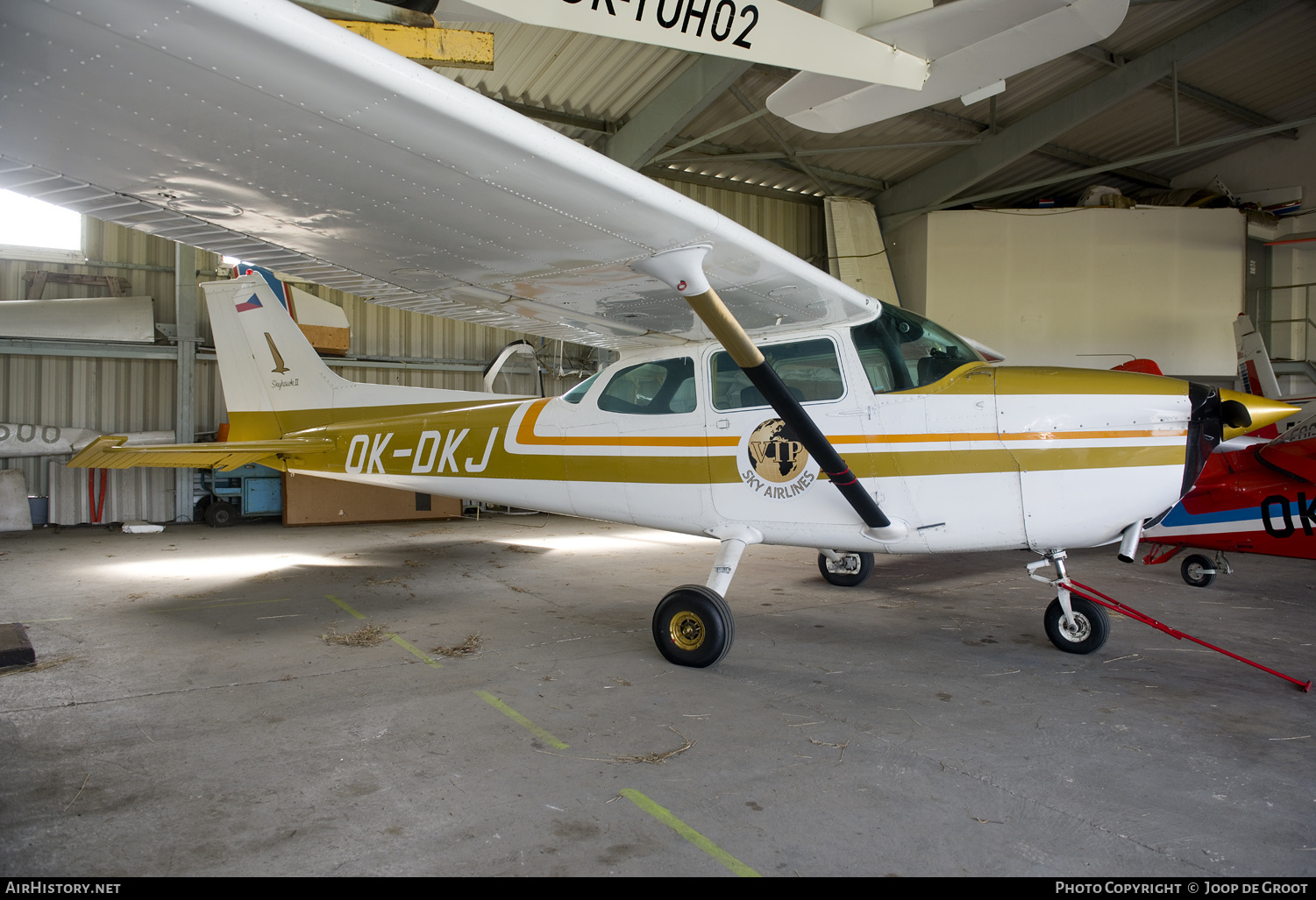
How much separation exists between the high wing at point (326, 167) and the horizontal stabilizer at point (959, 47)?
390cm

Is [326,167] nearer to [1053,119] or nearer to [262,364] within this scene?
[262,364]

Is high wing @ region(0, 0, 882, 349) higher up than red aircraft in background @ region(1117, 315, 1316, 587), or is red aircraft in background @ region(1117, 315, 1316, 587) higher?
high wing @ region(0, 0, 882, 349)

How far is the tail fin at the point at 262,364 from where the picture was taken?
23.5 feet

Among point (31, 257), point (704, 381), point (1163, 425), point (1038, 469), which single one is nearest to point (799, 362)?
point (704, 381)

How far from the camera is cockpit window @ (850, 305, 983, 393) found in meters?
4.17

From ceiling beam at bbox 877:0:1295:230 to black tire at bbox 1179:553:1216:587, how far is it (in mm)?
7946

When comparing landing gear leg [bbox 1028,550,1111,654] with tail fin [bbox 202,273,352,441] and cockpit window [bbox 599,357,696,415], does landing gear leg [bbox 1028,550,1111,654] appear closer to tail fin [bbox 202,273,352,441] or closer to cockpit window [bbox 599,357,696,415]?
cockpit window [bbox 599,357,696,415]

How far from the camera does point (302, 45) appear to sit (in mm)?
1878

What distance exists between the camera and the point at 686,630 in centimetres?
418

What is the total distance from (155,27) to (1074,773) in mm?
3792

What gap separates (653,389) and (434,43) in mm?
2584

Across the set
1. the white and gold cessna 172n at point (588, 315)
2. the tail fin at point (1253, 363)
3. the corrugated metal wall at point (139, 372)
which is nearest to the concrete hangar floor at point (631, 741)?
the white and gold cessna 172n at point (588, 315)

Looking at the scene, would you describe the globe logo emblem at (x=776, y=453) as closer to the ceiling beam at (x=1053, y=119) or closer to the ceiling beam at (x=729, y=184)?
the ceiling beam at (x=729, y=184)

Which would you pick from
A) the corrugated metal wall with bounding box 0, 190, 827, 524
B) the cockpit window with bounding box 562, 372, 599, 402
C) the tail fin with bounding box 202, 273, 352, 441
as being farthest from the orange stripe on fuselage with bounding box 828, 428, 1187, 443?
the corrugated metal wall with bounding box 0, 190, 827, 524
